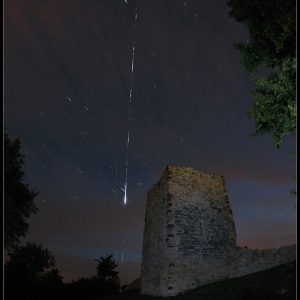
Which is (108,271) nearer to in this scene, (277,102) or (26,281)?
(26,281)

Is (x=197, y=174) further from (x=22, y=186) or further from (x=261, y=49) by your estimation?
(x=22, y=186)

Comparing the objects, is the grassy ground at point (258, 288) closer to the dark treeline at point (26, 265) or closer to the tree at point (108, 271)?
the dark treeline at point (26, 265)

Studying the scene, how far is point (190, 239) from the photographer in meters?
26.0

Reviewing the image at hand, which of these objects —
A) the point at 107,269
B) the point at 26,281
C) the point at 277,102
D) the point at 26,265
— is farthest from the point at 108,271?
the point at 277,102

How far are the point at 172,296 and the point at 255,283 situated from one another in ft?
21.2

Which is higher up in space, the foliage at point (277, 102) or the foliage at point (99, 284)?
the foliage at point (277, 102)

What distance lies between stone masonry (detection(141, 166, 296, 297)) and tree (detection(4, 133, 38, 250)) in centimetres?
1247

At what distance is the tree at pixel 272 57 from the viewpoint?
14.9m

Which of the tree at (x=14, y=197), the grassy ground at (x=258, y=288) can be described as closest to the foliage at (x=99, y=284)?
the grassy ground at (x=258, y=288)

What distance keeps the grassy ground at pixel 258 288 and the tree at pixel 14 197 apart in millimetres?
10284

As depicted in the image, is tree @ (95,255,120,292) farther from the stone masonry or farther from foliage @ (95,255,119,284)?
the stone masonry

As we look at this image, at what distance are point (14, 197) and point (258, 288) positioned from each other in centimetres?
1171

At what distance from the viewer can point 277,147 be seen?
17.2m

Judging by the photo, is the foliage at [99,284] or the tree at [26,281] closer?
the tree at [26,281]
